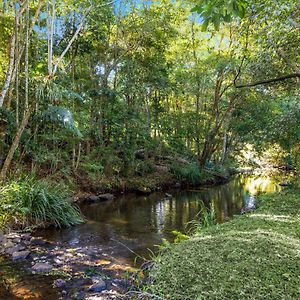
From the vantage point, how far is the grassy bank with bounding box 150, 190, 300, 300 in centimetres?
276

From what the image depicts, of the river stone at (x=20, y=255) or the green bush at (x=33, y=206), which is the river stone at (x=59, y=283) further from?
the green bush at (x=33, y=206)

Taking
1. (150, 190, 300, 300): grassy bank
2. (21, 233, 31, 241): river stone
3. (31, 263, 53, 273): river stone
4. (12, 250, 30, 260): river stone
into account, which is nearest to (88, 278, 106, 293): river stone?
(31, 263, 53, 273): river stone

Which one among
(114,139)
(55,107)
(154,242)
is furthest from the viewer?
(114,139)

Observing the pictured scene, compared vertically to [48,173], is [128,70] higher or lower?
higher

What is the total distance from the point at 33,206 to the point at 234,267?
18.6 ft

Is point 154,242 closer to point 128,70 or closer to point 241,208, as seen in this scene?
point 241,208

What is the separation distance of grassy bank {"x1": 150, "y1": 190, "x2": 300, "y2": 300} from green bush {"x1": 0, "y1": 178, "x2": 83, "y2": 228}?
4.37m

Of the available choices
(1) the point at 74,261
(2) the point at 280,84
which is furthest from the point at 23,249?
(2) the point at 280,84

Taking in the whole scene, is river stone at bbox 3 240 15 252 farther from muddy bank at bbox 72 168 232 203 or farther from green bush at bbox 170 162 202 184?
green bush at bbox 170 162 202 184

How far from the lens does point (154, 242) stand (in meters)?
6.78

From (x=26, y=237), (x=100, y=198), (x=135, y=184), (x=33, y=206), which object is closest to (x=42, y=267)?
(x=26, y=237)

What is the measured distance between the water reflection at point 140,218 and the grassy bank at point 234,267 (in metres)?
2.30

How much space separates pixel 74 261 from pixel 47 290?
1179 mm

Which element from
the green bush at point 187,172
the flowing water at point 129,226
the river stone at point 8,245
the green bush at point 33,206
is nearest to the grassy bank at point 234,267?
the flowing water at point 129,226
